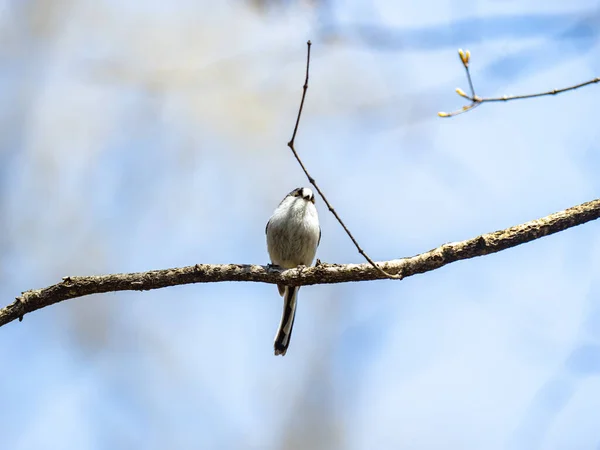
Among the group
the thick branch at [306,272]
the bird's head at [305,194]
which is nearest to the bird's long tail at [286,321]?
the bird's head at [305,194]

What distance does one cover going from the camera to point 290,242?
6988mm

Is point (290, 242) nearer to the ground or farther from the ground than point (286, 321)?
farther from the ground

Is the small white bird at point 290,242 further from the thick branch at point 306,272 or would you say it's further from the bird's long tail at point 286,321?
the thick branch at point 306,272

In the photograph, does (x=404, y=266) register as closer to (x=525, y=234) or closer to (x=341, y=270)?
(x=341, y=270)

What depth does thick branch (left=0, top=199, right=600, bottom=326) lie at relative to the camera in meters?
4.20

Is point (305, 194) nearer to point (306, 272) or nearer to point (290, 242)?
point (290, 242)

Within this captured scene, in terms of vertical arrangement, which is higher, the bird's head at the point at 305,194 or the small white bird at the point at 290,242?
the bird's head at the point at 305,194

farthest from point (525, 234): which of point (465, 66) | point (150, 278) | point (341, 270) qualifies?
point (150, 278)

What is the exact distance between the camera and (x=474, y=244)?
4316 millimetres

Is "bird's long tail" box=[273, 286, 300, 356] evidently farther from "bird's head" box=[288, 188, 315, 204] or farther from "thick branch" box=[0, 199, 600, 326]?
"thick branch" box=[0, 199, 600, 326]

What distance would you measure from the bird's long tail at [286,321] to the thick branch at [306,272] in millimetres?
2331

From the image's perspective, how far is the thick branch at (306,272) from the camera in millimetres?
4195

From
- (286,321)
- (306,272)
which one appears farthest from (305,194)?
(306,272)

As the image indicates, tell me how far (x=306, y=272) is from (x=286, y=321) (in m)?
2.52
